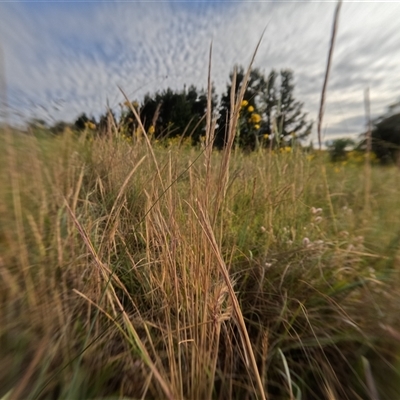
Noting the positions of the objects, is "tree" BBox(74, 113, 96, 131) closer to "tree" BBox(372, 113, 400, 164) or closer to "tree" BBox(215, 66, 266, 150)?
"tree" BBox(215, 66, 266, 150)

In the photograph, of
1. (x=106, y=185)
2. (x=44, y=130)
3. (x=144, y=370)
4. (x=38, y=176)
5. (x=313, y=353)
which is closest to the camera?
(x=144, y=370)

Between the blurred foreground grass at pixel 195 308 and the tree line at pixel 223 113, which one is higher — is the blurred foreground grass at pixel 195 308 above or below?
below

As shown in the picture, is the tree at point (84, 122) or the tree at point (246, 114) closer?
the tree at point (246, 114)

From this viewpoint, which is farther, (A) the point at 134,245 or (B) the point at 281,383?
(A) the point at 134,245

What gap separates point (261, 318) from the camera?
0.70 meters

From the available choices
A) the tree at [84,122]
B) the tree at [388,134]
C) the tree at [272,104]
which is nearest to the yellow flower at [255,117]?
the tree at [272,104]

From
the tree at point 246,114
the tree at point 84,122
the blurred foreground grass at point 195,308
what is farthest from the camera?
the tree at point 84,122

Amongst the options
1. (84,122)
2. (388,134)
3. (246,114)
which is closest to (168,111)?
(246,114)

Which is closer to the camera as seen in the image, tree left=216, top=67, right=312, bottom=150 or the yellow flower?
tree left=216, top=67, right=312, bottom=150

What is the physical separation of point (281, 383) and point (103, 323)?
387 millimetres

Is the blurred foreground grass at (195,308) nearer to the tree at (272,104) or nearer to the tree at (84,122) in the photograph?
the tree at (272,104)

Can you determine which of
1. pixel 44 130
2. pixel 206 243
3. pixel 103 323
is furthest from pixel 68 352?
pixel 44 130

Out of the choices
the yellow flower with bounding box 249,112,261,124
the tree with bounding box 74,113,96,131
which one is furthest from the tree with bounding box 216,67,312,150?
the tree with bounding box 74,113,96,131

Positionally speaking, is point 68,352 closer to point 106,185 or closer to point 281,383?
point 281,383
